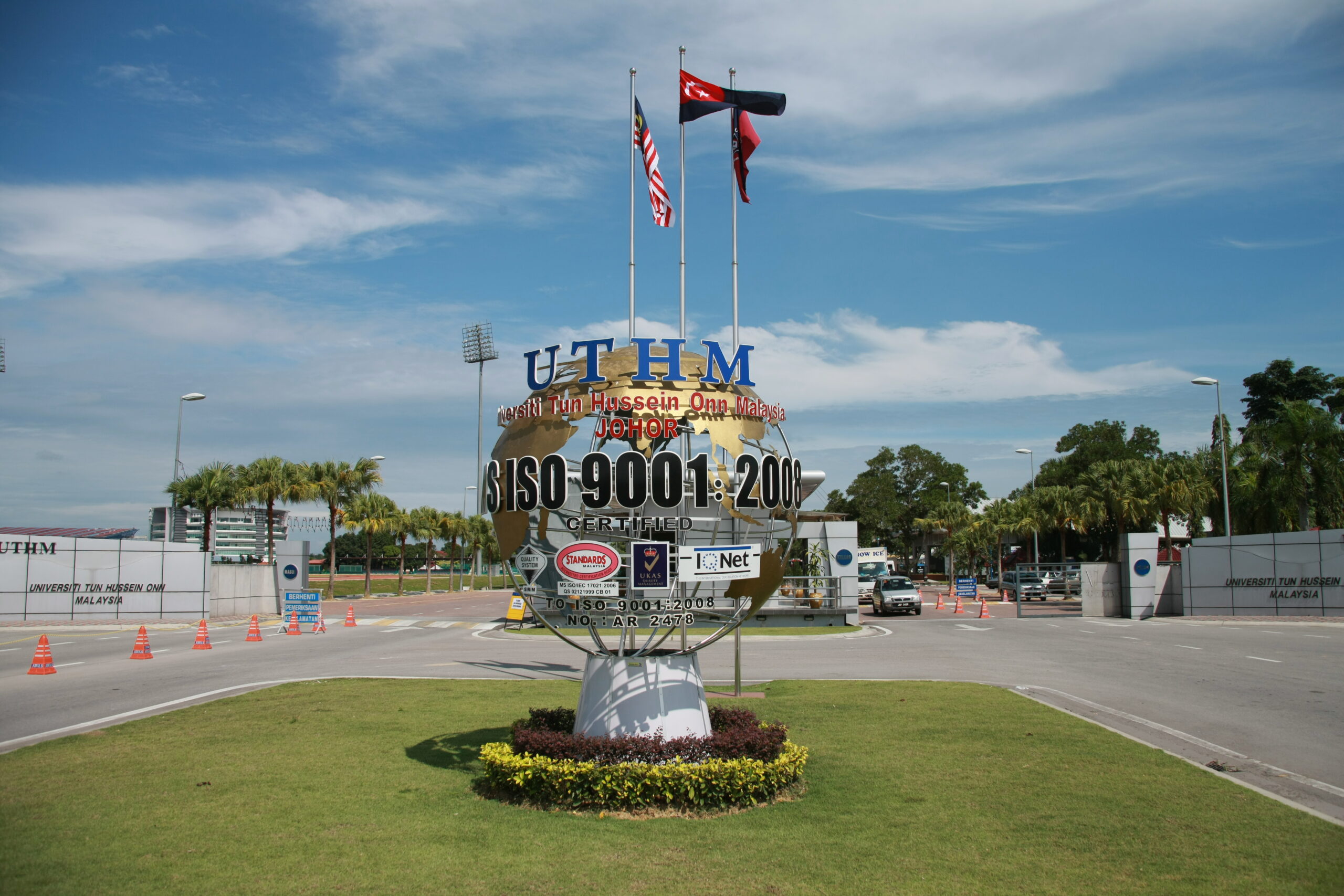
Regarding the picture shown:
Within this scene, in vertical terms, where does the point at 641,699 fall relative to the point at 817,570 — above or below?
above

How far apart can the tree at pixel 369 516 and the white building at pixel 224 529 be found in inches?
192

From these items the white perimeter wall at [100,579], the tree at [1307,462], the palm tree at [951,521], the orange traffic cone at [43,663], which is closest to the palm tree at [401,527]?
the white perimeter wall at [100,579]

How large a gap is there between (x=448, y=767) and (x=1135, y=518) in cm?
5258

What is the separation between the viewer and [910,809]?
28.6 feet

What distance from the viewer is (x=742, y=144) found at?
1220 cm


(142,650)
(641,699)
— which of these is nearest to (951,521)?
(142,650)

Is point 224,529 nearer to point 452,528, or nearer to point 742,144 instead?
point 452,528

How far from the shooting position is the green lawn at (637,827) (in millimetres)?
6859

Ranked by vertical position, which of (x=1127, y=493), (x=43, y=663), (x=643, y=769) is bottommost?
(x=43, y=663)

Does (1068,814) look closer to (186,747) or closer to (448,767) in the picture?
(448,767)

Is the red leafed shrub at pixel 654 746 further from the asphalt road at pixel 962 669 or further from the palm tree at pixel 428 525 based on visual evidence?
the palm tree at pixel 428 525

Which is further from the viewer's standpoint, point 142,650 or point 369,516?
point 369,516

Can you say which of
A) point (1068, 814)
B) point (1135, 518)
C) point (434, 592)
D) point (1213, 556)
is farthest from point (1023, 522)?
point (1068, 814)

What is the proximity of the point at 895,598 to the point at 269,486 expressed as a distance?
1318 inches
